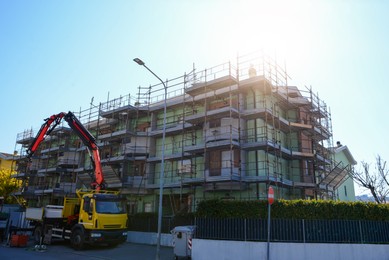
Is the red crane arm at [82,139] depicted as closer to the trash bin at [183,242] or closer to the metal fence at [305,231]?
the trash bin at [183,242]

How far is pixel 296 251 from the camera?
45.0ft

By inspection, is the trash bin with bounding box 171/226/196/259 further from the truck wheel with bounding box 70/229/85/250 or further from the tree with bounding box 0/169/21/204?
the tree with bounding box 0/169/21/204

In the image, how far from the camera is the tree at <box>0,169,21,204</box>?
4275 cm

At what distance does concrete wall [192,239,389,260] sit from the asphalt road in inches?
138

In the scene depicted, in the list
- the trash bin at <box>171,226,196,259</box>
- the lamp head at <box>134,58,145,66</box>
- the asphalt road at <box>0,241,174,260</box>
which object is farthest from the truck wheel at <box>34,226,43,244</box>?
the lamp head at <box>134,58,145,66</box>

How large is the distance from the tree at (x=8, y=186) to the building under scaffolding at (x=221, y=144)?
1601cm

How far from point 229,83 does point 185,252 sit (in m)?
13.5

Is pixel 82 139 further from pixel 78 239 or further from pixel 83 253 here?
pixel 83 253

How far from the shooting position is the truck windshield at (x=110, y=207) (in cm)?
1850

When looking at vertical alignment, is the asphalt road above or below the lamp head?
below

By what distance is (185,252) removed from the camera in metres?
15.1

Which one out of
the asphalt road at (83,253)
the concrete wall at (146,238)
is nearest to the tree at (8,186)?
the asphalt road at (83,253)

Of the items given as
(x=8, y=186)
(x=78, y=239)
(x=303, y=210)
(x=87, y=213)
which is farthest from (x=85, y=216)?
(x=8, y=186)

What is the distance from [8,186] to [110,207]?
→ 32.2 metres
